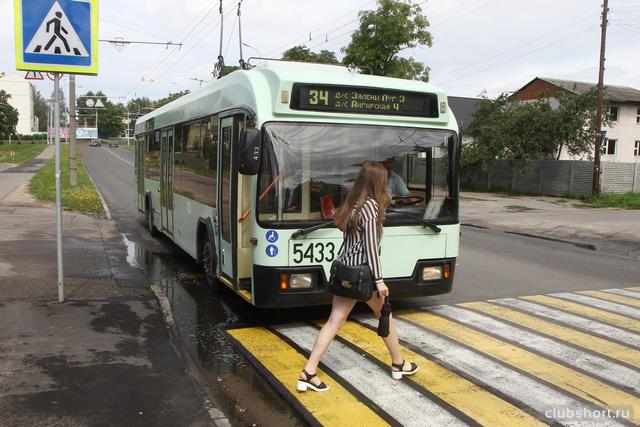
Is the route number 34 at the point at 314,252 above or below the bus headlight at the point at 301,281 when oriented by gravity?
above

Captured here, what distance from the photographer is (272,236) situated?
18.3 ft

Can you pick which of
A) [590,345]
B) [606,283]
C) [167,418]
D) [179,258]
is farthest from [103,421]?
[606,283]

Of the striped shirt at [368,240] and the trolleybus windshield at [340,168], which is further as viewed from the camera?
the trolleybus windshield at [340,168]

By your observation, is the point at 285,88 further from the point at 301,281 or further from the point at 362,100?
the point at 301,281

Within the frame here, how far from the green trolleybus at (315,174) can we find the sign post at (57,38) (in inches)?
63.6

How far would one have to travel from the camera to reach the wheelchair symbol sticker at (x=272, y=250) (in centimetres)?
560

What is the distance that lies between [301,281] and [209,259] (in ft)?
7.93

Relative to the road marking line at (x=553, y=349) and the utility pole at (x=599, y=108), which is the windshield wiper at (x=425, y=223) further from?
the utility pole at (x=599, y=108)

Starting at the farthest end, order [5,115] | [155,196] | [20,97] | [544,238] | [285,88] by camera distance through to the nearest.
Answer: [20,97]
[5,115]
[544,238]
[155,196]
[285,88]

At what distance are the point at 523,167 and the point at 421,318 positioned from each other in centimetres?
2598

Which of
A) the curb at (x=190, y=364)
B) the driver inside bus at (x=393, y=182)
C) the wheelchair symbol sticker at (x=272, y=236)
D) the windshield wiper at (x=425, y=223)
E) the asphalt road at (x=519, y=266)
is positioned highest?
the driver inside bus at (x=393, y=182)

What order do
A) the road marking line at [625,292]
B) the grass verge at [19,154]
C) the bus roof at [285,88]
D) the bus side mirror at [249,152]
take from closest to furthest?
the bus side mirror at [249,152]
the bus roof at [285,88]
the road marking line at [625,292]
the grass verge at [19,154]

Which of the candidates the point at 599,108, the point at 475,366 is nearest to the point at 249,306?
the point at 475,366

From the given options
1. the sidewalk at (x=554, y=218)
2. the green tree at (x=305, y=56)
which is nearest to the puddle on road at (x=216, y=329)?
the sidewalk at (x=554, y=218)
